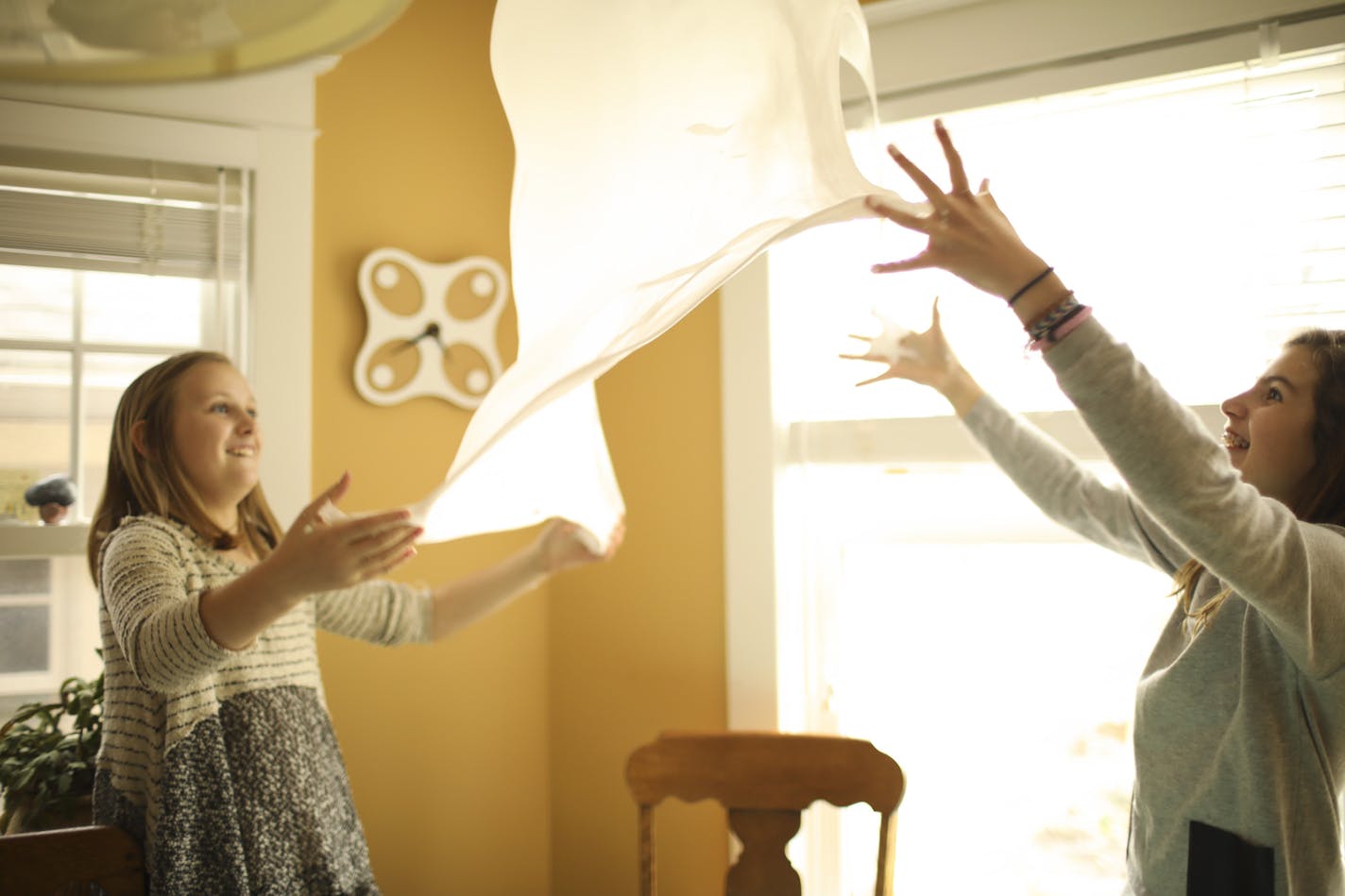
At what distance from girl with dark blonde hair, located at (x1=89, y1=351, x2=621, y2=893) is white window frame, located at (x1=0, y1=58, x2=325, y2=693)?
40 cm

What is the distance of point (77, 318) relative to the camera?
195cm

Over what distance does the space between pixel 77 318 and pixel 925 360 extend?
5.35 ft

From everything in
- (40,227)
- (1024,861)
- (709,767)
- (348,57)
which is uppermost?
(348,57)

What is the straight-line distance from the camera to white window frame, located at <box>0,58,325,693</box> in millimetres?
1899

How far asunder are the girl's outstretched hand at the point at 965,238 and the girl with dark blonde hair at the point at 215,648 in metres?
0.66

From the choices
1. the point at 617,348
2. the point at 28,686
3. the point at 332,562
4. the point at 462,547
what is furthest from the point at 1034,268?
the point at 28,686

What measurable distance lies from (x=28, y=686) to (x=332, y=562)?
119 centimetres

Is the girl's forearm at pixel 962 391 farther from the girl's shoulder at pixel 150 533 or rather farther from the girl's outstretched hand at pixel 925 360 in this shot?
the girl's shoulder at pixel 150 533

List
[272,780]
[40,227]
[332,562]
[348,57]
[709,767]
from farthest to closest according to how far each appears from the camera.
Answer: [348,57]
[40,227]
[709,767]
[272,780]
[332,562]

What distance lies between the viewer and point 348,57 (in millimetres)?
2104

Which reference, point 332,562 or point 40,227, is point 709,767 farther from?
point 40,227

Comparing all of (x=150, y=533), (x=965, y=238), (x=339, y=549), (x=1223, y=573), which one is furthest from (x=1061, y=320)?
(x=150, y=533)

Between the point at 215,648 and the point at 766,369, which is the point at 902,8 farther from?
the point at 215,648

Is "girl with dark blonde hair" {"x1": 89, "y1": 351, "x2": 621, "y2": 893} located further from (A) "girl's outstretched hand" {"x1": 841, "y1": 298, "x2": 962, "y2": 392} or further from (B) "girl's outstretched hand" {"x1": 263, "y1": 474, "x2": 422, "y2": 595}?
(A) "girl's outstretched hand" {"x1": 841, "y1": 298, "x2": 962, "y2": 392}
